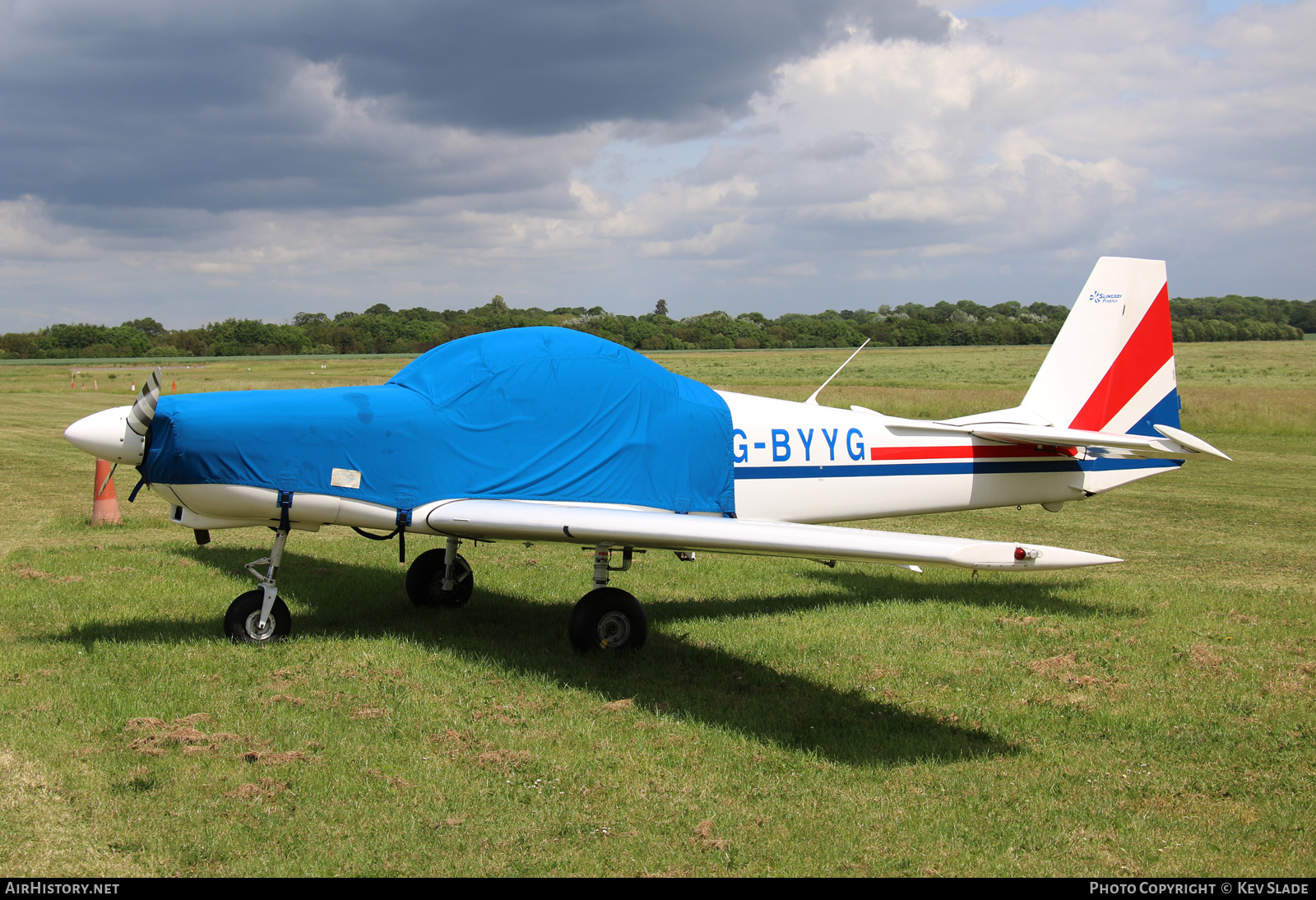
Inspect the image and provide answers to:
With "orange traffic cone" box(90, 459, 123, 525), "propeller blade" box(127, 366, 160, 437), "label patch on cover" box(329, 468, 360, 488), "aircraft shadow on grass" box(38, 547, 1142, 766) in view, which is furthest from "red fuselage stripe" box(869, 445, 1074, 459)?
"orange traffic cone" box(90, 459, 123, 525)

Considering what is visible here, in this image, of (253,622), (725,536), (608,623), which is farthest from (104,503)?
(725,536)

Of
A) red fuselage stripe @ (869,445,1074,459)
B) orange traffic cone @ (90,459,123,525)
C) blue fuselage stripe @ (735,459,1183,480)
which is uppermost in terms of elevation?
red fuselage stripe @ (869,445,1074,459)

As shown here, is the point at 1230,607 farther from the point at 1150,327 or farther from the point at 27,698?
the point at 27,698

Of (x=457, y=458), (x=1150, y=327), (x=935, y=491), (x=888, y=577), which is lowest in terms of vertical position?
(x=888, y=577)

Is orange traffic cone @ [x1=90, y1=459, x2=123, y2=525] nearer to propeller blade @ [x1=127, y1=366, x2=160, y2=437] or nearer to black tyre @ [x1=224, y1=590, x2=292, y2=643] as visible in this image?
black tyre @ [x1=224, y1=590, x2=292, y2=643]

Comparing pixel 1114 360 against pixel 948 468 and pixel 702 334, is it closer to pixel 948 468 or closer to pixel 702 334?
pixel 948 468

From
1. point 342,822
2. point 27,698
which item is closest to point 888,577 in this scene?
point 342,822

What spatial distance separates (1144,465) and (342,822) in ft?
26.6

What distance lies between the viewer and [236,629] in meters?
6.88

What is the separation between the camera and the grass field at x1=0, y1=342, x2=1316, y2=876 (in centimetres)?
412

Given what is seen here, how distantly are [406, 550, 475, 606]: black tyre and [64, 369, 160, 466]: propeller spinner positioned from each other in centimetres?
262

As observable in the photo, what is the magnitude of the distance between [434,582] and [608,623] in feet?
7.33

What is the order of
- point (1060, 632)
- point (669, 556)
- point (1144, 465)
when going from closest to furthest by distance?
point (1060, 632), point (1144, 465), point (669, 556)

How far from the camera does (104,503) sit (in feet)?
40.5
